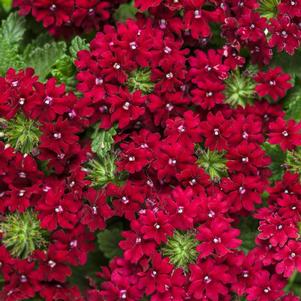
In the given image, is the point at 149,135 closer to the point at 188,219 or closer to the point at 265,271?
the point at 188,219

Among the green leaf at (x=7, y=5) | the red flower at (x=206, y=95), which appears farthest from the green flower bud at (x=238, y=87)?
the green leaf at (x=7, y=5)

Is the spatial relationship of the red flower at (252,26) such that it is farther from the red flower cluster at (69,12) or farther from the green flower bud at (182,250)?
the green flower bud at (182,250)

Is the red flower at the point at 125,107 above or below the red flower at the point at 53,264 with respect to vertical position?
above

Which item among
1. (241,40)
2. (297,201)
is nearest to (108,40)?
(241,40)

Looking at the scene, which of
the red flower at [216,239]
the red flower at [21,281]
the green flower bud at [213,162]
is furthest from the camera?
the green flower bud at [213,162]

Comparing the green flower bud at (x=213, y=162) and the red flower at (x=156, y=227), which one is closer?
the red flower at (x=156, y=227)

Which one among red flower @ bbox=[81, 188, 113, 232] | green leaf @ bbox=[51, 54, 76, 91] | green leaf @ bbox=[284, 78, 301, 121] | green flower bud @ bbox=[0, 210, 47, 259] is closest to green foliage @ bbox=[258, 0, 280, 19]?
green leaf @ bbox=[284, 78, 301, 121]

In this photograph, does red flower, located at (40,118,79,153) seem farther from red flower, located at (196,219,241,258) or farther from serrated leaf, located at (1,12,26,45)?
serrated leaf, located at (1,12,26,45)
